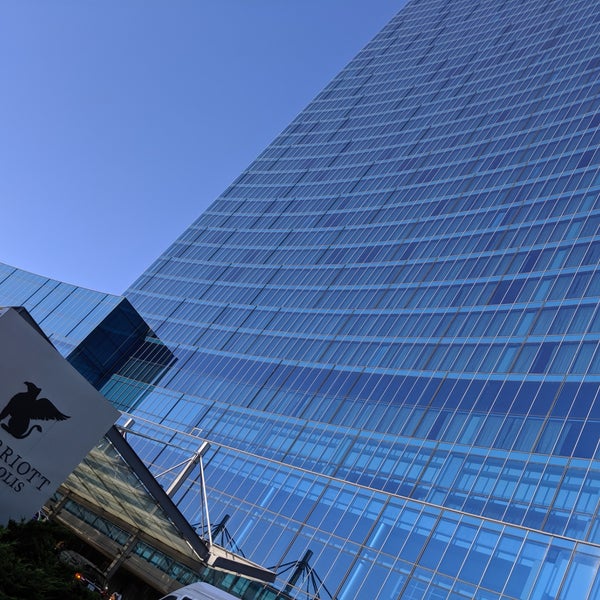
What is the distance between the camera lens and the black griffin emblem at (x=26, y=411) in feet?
79.3

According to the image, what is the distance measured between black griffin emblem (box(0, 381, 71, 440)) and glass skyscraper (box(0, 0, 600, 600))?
21.3 meters

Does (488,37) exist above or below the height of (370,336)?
above

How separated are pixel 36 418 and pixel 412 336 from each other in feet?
124

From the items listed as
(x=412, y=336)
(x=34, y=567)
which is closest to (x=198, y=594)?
(x=34, y=567)

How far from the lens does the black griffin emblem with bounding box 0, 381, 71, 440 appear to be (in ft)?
79.3

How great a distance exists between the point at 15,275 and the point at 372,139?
2097 inches

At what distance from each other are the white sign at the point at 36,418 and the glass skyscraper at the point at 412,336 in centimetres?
1949

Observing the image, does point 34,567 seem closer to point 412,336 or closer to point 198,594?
point 198,594

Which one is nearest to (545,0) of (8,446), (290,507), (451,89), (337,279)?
(451,89)

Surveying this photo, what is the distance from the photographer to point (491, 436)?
4278cm

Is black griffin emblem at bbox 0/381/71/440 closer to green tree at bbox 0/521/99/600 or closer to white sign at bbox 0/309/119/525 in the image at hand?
white sign at bbox 0/309/119/525

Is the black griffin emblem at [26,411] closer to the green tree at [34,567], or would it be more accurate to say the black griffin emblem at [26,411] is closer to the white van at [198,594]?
the green tree at [34,567]

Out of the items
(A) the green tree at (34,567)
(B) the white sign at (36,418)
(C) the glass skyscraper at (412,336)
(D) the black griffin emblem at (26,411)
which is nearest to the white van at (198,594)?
(A) the green tree at (34,567)

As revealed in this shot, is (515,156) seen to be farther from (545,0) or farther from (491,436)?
(545,0)
